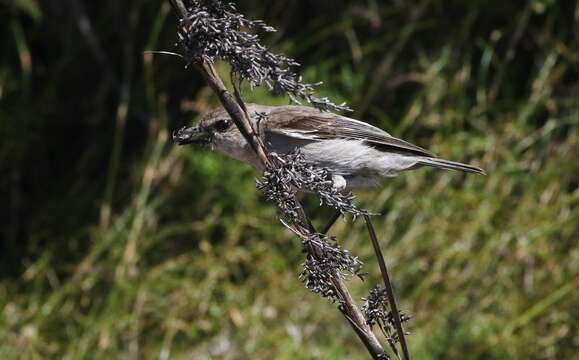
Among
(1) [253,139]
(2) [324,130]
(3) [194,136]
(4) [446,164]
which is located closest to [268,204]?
(2) [324,130]

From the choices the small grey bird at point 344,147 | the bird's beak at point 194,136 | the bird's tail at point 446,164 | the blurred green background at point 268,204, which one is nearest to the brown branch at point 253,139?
the bird's beak at point 194,136

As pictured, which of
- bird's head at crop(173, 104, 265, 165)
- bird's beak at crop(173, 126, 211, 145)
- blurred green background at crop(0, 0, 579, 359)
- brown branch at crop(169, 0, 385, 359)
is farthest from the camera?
blurred green background at crop(0, 0, 579, 359)

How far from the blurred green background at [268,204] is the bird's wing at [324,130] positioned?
186 centimetres

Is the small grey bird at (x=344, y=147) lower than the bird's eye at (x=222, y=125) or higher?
lower

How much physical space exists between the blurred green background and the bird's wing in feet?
6.09

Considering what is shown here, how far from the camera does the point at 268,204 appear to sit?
5465mm

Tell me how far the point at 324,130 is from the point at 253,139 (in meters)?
1.64

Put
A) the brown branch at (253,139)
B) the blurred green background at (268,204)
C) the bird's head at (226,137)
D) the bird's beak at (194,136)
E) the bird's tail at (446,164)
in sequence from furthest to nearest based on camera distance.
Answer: the blurred green background at (268,204)
the bird's tail at (446,164)
the bird's head at (226,137)
the bird's beak at (194,136)
the brown branch at (253,139)

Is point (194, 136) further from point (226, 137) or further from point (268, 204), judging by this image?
point (268, 204)

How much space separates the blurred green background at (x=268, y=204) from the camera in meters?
5.07

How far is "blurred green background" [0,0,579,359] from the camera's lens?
507cm

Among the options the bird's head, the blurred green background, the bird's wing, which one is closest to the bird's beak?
the bird's head

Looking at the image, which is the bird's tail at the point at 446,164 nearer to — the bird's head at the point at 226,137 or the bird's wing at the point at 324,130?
the bird's wing at the point at 324,130

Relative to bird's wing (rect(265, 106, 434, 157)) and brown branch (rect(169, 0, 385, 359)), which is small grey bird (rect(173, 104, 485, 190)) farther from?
brown branch (rect(169, 0, 385, 359))
